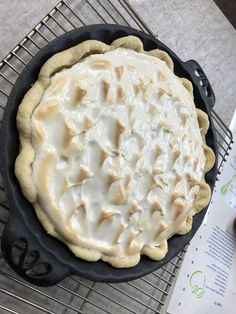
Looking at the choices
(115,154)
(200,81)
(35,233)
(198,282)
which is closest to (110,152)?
(115,154)

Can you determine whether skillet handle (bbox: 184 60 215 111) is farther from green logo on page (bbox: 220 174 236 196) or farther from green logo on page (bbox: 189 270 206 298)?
green logo on page (bbox: 189 270 206 298)

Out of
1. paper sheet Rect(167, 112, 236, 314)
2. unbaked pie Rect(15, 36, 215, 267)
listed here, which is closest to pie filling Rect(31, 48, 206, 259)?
unbaked pie Rect(15, 36, 215, 267)

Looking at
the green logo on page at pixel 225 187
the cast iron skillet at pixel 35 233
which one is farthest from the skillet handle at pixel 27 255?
the green logo on page at pixel 225 187

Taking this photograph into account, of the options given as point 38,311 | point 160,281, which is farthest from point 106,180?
point 160,281

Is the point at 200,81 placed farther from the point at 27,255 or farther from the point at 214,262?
the point at 27,255

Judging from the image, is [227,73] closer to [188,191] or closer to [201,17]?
[201,17]
